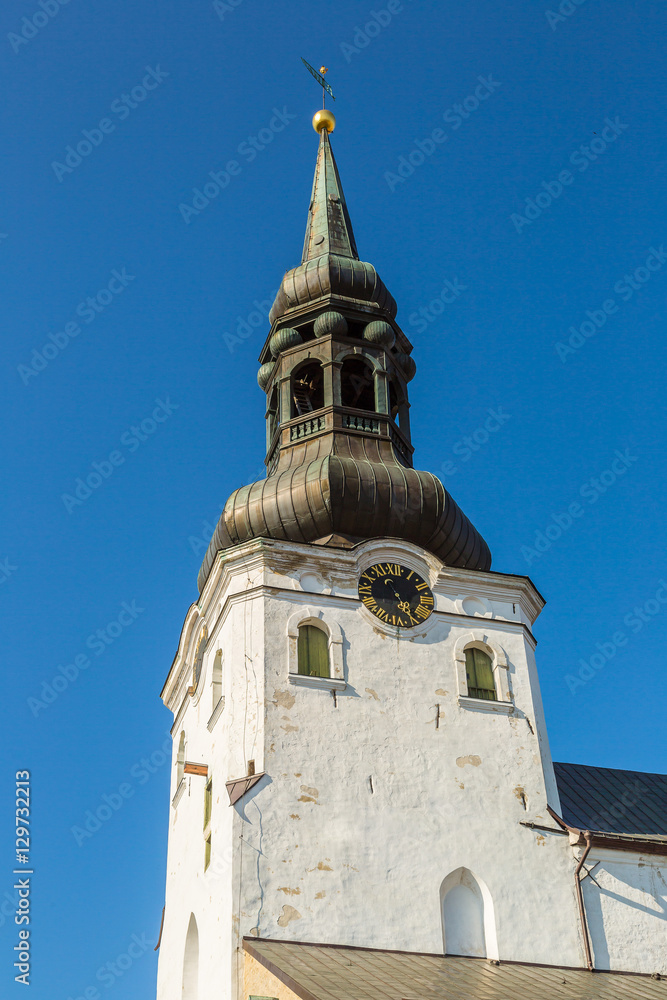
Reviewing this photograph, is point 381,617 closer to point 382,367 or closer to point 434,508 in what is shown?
point 434,508

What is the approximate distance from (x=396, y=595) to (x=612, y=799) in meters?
6.01

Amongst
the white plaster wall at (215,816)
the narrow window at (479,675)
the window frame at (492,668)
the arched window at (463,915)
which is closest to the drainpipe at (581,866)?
the arched window at (463,915)

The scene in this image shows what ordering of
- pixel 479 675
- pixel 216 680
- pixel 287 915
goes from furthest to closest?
pixel 479 675, pixel 216 680, pixel 287 915

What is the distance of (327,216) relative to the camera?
3167 centimetres

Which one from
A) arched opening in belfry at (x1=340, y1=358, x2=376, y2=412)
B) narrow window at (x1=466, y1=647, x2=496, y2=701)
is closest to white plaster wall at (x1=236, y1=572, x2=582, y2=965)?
narrow window at (x1=466, y1=647, x2=496, y2=701)

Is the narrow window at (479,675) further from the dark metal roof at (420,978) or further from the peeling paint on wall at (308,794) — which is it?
the dark metal roof at (420,978)

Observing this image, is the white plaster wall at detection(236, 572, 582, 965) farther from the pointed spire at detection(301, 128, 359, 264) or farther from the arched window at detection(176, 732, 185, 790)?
the pointed spire at detection(301, 128, 359, 264)

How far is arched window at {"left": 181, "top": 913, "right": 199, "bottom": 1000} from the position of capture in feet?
71.7

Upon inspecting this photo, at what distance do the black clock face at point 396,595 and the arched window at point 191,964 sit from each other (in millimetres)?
6227

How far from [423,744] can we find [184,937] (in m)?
5.34

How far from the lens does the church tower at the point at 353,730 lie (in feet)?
66.0

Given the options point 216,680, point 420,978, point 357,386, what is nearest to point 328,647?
point 216,680

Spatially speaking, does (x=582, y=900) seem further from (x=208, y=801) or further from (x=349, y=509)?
(x=349, y=509)

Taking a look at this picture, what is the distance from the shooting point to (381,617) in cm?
2309
